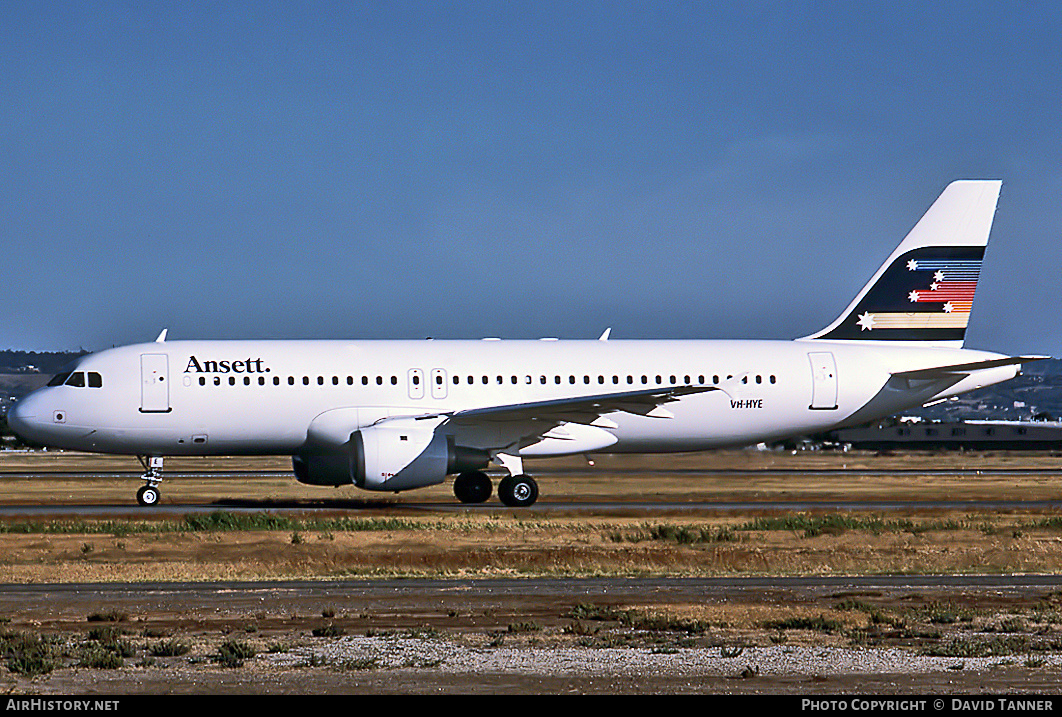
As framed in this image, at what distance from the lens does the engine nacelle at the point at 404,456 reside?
106 feet

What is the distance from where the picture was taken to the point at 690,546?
80.2ft

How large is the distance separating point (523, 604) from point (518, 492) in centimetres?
1722

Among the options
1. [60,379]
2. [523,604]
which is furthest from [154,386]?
[523,604]

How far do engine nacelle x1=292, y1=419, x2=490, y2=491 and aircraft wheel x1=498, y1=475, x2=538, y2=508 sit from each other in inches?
32.8

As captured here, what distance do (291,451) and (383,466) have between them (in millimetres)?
3947

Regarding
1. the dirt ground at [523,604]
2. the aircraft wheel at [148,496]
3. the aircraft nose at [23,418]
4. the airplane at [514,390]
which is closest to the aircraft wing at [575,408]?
the airplane at [514,390]

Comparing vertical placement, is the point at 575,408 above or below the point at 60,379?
below

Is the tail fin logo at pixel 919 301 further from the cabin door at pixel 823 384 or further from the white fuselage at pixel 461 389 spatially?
the cabin door at pixel 823 384

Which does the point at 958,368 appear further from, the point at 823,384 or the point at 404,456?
the point at 404,456

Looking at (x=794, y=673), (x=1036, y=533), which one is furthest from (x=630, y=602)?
(x=1036, y=533)

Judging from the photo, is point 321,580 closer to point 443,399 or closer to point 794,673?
point 794,673

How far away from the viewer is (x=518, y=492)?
3406 cm

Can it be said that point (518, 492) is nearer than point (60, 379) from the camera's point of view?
Yes

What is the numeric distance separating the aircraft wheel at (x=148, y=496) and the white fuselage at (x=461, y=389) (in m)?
1.05
